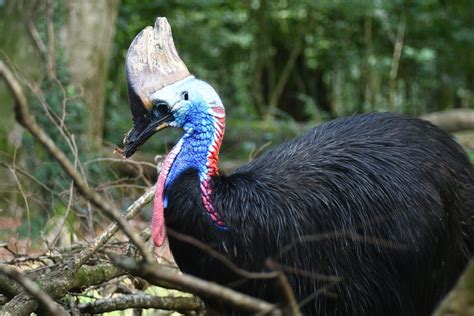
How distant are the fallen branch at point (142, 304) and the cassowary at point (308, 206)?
20.5 inches

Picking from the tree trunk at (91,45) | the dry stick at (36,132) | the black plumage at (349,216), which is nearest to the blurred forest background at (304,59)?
the tree trunk at (91,45)

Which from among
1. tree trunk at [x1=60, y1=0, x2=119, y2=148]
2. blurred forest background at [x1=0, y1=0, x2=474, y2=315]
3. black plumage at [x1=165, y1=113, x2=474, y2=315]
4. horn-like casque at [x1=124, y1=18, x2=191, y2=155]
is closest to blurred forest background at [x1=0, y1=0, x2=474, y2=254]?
blurred forest background at [x1=0, y1=0, x2=474, y2=315]

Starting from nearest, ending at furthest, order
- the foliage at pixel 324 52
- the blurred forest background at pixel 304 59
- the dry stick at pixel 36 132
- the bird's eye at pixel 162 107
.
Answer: the dry stick at pixel 36 132 < the bird's eye at pixel 162 107 < the blurred forest background at pixel 304 59 < the foliage at pixel 324 52

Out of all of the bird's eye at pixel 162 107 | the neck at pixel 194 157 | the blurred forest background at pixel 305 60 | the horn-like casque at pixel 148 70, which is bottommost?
the blurred forest background at pixel 305 60

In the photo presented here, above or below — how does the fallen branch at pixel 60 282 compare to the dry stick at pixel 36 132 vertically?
below

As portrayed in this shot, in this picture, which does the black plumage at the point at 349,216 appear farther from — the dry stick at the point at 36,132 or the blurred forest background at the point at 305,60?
the blurred forest background at the point at 305,60

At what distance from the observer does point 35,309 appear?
366cm

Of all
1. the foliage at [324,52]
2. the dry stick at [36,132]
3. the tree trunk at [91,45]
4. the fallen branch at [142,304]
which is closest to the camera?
the dry stick at [36,132]

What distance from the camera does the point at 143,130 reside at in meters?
3.70

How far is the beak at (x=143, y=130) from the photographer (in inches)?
145

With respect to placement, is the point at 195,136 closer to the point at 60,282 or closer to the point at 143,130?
the point at 143,130

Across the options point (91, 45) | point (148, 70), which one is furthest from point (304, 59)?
point (148, 70)

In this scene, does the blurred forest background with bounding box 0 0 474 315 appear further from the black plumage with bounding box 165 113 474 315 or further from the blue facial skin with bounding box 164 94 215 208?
the blue facial skin with bounding box 164 94 215 208

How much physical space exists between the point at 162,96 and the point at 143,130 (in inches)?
6.6
